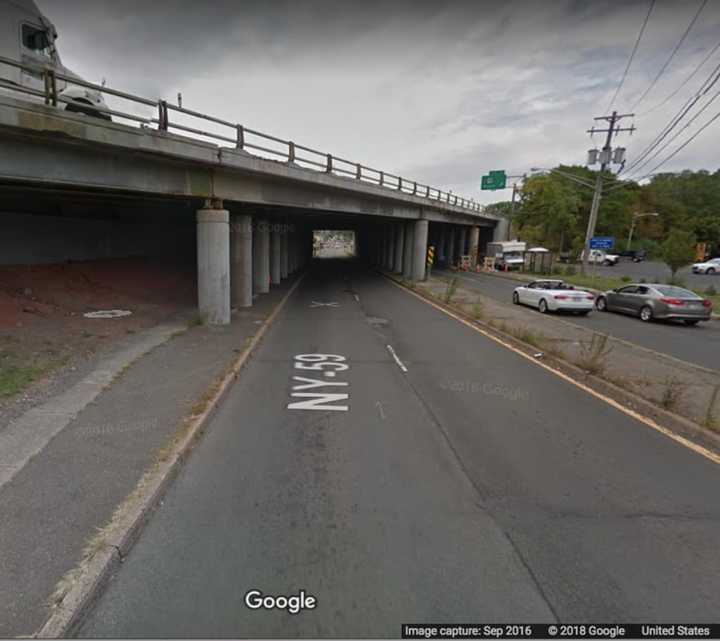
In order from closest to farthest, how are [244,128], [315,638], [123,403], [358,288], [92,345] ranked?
[315,638] < [123,403] < [92,345] < [244,128] < [358,288]

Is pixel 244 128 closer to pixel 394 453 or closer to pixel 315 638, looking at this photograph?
pixel 394 453

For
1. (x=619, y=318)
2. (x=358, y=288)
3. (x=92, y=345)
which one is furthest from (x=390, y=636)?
(x=358, y=288)

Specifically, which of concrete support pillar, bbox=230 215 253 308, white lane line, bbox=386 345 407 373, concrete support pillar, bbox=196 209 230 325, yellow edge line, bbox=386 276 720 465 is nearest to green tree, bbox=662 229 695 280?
yellow edge line, bbox=386 276 720 465

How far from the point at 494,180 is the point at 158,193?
4057 centimetres

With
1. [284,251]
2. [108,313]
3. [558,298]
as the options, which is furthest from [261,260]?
[558,298]

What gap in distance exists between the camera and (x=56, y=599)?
2574mm

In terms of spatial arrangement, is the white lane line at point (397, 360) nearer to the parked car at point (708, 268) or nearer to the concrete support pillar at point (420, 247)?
the concrete support pillar at point (420, 247)

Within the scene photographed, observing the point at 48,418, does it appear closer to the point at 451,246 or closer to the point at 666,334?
the point at 666,334

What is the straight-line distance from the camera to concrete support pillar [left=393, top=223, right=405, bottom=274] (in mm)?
33656

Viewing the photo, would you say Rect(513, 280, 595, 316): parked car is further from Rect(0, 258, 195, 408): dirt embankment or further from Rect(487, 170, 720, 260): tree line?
Rect(487, 170, 720, 260): tree line

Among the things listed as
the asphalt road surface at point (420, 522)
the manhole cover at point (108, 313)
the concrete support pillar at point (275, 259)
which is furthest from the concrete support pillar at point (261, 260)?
the asphalt road surface at point (420, 522)

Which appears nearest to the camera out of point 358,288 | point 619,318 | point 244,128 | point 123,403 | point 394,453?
point 394,453

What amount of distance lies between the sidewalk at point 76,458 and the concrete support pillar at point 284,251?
61.7ft

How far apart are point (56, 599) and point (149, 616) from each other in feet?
2.02
